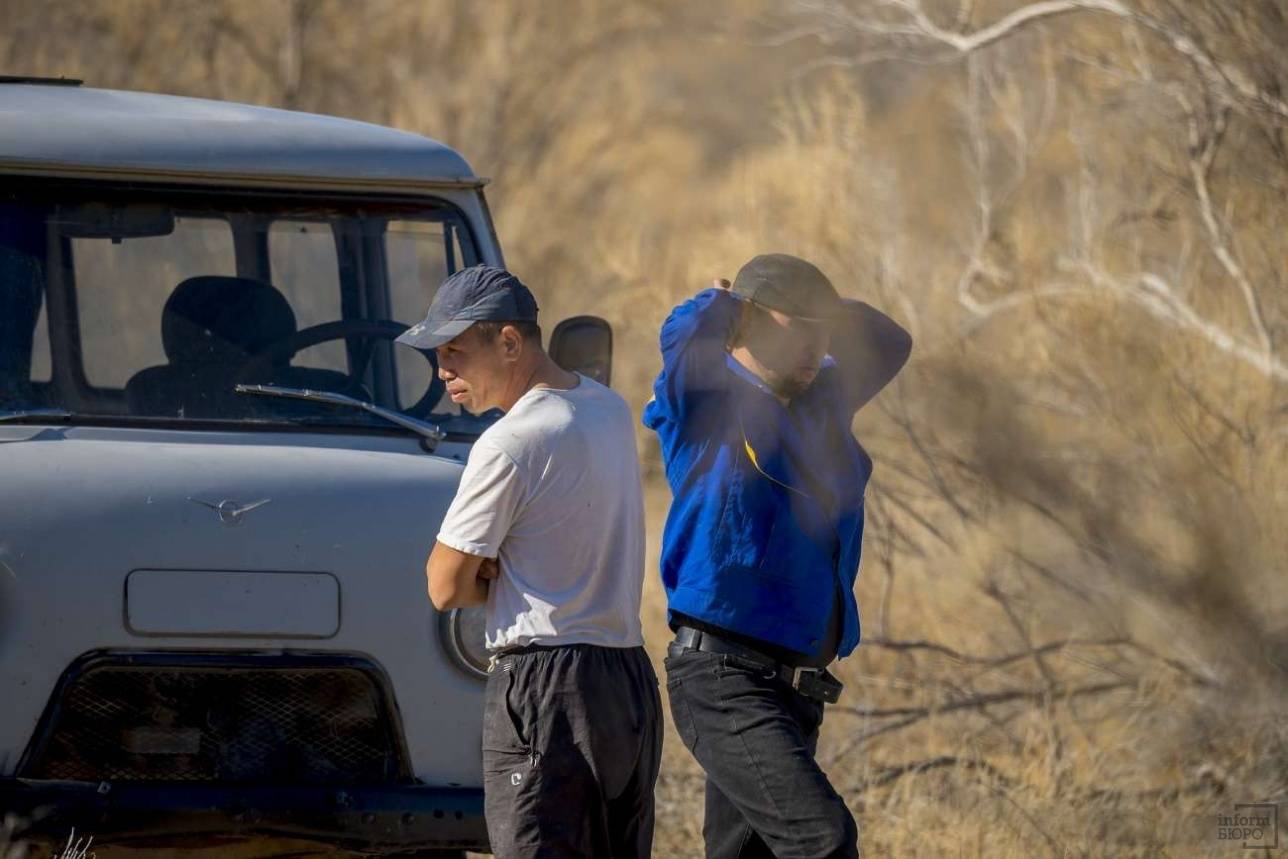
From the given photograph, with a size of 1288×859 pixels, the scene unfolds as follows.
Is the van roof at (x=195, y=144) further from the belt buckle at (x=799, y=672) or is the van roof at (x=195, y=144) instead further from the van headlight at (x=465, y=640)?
the belt buckle at (x=799, y=672)

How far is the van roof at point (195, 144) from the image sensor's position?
4.71m

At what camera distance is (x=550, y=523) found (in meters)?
3.50

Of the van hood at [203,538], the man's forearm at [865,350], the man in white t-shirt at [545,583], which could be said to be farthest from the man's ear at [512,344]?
the van hood at [203,538]

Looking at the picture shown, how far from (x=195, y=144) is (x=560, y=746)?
2.15 meters

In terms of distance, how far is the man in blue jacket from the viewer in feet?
12.2

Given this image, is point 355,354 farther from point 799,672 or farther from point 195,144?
point 799,672

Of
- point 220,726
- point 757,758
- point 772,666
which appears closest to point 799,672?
point 772,666

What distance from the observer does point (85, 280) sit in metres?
4.85

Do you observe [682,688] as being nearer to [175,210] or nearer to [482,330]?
[482,330]

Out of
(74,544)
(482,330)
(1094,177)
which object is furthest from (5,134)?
(1094,177)

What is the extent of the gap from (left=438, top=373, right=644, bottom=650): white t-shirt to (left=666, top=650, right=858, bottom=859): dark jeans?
0.27 m

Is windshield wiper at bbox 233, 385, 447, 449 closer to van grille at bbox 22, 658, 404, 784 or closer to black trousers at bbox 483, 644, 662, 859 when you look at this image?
van grille at bbox 22, 658, 404, 784

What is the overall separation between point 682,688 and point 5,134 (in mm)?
2264

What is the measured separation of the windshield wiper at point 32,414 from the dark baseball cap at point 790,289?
1779 mm
